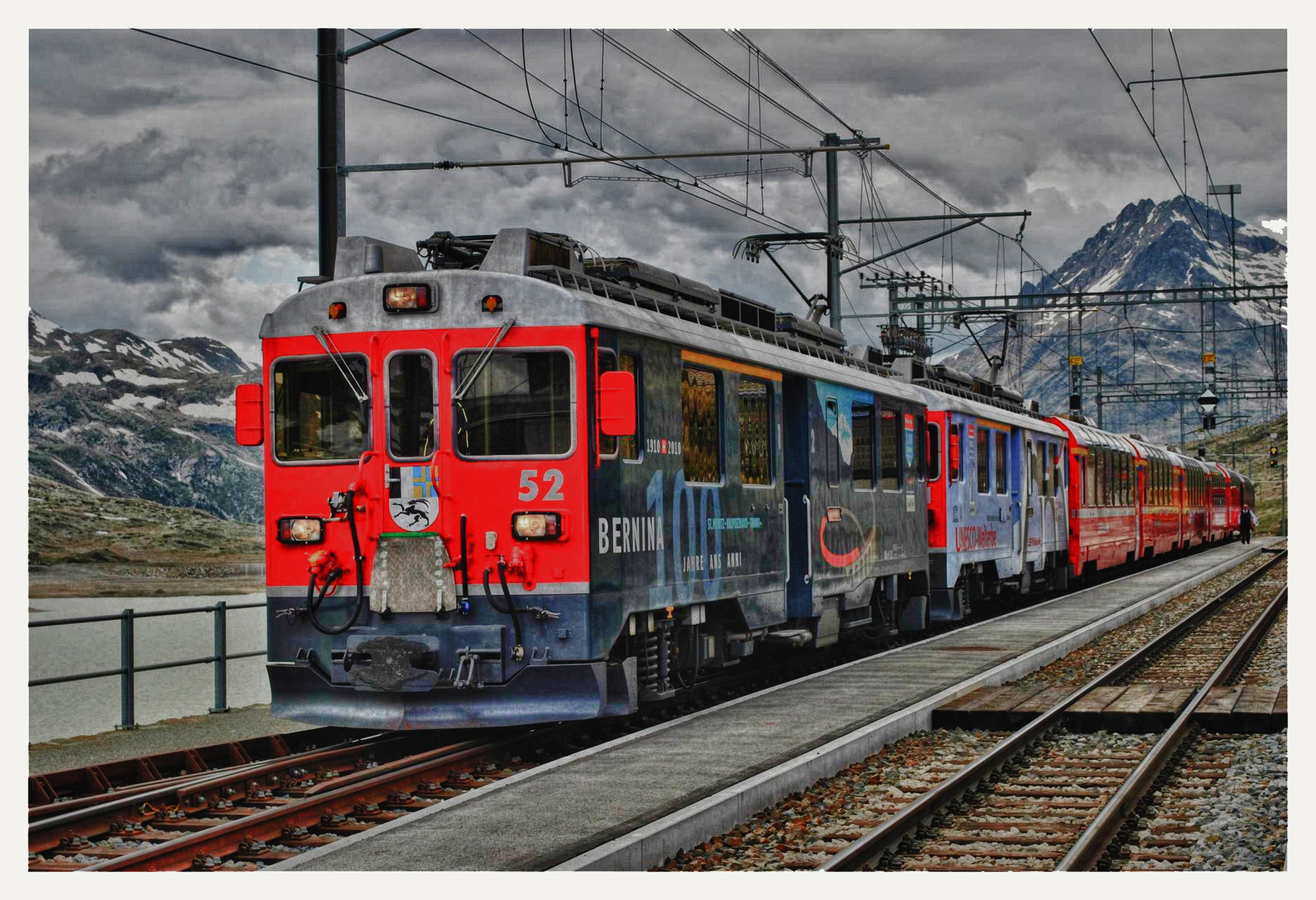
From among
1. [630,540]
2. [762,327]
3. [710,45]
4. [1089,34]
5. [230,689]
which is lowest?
[230,689]

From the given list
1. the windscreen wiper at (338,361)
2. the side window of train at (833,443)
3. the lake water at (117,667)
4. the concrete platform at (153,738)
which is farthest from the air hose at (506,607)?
the side window of train at (833,443)

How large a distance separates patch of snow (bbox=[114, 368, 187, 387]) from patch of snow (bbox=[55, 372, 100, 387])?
636 mm

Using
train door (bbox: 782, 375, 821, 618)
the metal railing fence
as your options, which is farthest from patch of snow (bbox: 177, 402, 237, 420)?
train door (bbox: 782, 375, 821, 618)

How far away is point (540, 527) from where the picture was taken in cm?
981

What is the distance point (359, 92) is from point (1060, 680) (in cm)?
822

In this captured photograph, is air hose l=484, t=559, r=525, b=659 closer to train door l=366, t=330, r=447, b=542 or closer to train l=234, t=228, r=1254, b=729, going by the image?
train l=234, t=228, r=1254, b=729

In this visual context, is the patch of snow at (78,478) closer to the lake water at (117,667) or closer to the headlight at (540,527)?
the lake water at (117,667)

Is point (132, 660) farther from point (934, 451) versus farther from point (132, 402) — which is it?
point (132, 402)

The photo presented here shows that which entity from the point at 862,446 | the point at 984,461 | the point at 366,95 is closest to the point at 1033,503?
the point at 984,461

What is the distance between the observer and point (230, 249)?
46.7 ft

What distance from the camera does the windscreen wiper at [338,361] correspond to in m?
10.2

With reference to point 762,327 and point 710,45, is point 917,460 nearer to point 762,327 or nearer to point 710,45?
point 762,327

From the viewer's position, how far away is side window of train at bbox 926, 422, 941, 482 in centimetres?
1888

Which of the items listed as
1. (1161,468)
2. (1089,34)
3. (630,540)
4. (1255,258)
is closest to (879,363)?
(1255,258)
